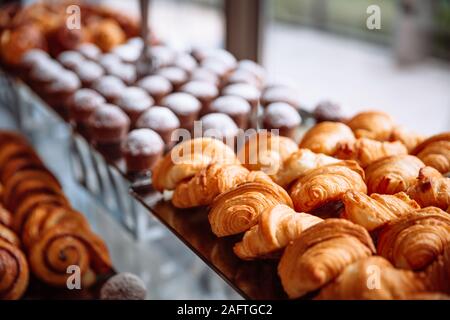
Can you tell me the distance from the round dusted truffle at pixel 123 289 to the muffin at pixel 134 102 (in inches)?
24.1

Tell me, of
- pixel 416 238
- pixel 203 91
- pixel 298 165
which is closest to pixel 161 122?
pixel 203 91

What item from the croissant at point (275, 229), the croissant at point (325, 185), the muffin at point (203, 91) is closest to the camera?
the croissant at point (275, 229)

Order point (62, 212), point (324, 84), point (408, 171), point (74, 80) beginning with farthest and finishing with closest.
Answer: point (324, 84) < point (74, 80) < point (62, 212) < point (408, 171)

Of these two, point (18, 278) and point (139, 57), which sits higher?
point (139, 57)

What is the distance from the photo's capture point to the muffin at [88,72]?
1.99m

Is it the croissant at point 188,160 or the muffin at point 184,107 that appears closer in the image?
the croissant at point 188,160

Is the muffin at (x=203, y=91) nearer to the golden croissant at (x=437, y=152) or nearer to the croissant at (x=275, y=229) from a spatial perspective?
the golden croissant at (x=437, y=152)

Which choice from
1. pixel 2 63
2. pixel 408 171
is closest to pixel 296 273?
pixel 408 171

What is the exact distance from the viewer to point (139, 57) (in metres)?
2.03

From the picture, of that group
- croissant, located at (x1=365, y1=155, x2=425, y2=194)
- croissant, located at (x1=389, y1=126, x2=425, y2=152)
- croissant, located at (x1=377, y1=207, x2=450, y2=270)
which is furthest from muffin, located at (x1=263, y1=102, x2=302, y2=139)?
croissant, located at (x1=377, y1=207, x2=450, y2=270)

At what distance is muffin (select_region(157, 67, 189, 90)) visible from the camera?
76.6 inches

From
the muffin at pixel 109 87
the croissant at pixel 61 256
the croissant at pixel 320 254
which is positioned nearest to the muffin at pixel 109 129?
the muffin at pixel 109 87

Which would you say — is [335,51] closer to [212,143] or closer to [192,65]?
[192,65]
